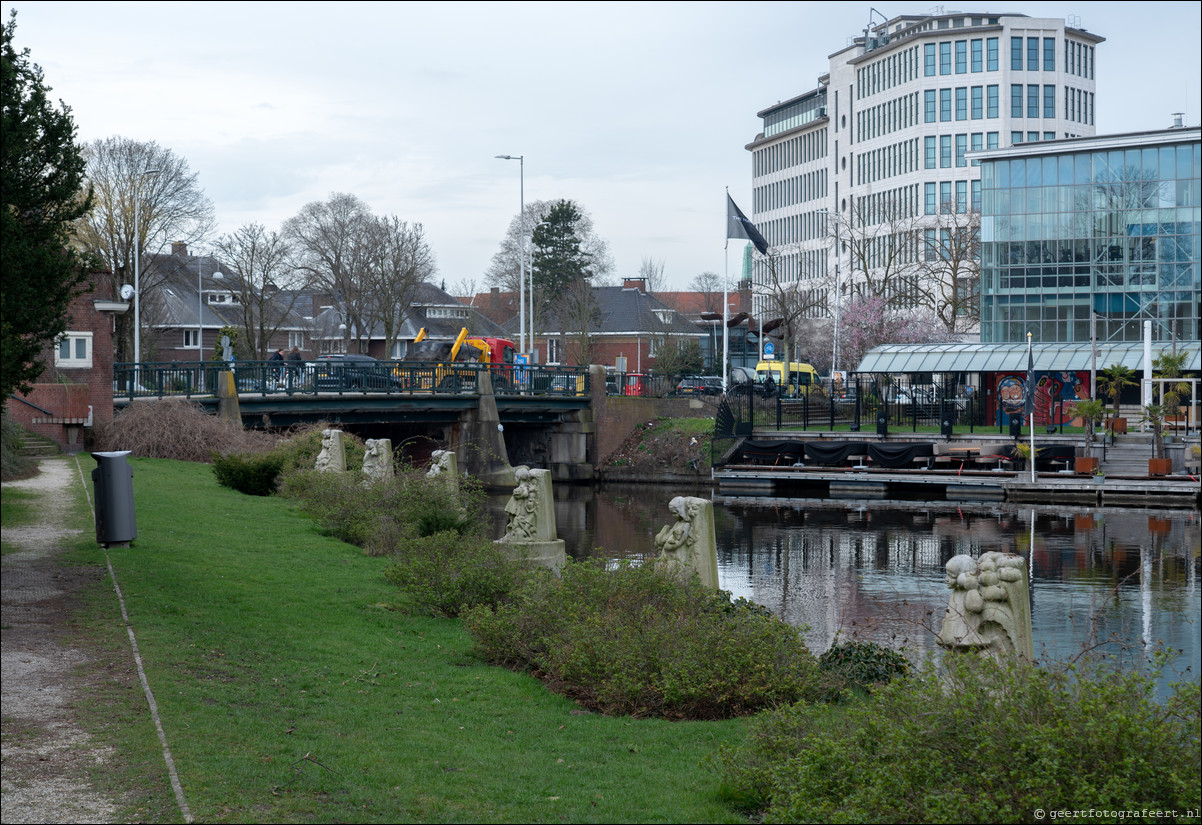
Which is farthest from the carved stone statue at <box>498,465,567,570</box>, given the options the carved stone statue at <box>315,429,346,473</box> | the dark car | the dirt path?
the dark car

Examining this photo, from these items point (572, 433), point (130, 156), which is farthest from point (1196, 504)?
point (130, 156)

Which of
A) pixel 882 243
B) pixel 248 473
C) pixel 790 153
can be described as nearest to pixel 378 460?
pixel 248 473

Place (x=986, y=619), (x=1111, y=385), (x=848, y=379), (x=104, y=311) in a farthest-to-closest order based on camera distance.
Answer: (x=848, y=379)
(x=1111, y=385)
(x=104, y=311)
(x=986, y=619)

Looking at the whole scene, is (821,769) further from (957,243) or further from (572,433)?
(957,243)

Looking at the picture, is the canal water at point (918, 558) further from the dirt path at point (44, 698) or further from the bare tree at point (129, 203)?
the bare tree at point (129, 203)

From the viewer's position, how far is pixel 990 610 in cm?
851

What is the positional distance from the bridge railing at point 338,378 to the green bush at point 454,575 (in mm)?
22277

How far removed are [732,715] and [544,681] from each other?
205 centimetres

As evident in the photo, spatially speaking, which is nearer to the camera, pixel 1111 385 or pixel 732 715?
pixel 732 715

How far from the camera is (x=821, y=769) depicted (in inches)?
269

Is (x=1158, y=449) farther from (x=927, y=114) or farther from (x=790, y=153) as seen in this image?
(x=790, y=153)

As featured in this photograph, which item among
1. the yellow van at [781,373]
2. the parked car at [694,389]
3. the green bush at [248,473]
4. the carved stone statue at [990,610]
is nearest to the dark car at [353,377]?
the green bush at [248,473]

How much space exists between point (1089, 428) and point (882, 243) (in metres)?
57.5

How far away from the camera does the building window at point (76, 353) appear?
32406mm
